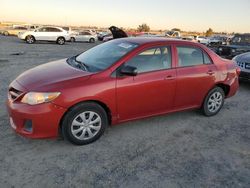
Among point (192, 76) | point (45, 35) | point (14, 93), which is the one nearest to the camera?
point (14, 93)

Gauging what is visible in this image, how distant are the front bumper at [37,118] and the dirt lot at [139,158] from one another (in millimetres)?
302

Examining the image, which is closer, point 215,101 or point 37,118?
point 37,118

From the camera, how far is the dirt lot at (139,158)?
3.17 meters

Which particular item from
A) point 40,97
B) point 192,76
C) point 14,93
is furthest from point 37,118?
point 192,76

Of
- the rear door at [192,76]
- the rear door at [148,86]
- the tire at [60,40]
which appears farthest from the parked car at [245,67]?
the tire at [60,40]

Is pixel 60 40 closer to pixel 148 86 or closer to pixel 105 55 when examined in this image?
pixel 105 55

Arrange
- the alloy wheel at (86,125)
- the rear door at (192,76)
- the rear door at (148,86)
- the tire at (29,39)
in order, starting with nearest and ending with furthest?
the alloy wheel at (86,125) → the rear door at (148,86) → the rear door at (192,76) → the tire at (29,39)

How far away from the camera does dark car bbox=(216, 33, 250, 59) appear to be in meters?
13.4

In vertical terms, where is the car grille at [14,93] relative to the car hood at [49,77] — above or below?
below

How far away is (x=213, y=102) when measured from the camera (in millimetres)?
5410

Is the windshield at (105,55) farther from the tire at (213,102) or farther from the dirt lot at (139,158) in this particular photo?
the tire at (213,102)

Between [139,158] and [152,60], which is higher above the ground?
[152,60]

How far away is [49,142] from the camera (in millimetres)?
4016

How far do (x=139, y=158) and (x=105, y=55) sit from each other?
187 cm
